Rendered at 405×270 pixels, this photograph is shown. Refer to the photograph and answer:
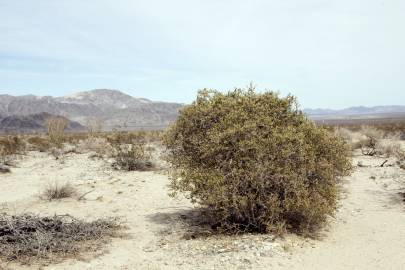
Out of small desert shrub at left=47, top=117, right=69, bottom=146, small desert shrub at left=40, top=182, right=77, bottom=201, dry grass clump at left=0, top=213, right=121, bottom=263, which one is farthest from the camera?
small desert shrub at left=47, top=117, right=69, bottom=146

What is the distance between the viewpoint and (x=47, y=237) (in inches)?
299

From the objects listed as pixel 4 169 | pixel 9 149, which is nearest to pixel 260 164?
pixel 4 169

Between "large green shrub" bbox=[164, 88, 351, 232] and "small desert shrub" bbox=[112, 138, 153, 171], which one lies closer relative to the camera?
"large green shrub" bbox=[164, 88, 351, 232]

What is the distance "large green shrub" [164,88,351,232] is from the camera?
8039 millimetres

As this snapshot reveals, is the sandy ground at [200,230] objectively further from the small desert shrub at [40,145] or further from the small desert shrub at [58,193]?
the small desert shrub at [40,145]

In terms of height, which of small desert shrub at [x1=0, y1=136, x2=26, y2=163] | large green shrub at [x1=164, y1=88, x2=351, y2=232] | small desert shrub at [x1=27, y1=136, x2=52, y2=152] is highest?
large green shrub at [x1=164, y1=88, x2=351, y2=232]

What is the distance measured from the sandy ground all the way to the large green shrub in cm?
47

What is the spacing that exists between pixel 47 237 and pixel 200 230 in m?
2.62

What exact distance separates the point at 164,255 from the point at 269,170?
7.20 feet

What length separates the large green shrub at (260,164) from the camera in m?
8.04

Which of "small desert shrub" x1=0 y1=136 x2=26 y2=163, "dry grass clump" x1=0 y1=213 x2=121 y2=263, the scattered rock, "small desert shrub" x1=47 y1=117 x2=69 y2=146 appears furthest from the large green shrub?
"small desert shrub" x1=47 y1=117 x2=69 y2=146

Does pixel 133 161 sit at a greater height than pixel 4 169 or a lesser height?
greater

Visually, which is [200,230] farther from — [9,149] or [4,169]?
[9,149]

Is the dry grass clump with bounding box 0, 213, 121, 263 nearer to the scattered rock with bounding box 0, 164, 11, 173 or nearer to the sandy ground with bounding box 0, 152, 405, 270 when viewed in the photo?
the sandy ground with bounding box 0, 152, 405, 270
